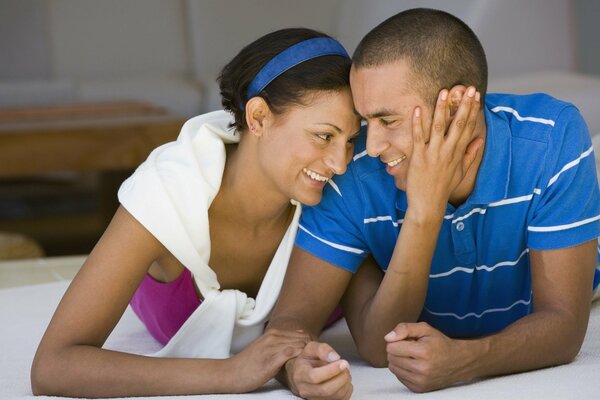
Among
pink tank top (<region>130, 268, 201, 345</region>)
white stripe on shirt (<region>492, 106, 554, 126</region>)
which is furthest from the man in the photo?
pink tank top (<region>130, 268, 201, 345</region>)

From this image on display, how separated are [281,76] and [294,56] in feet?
0.14

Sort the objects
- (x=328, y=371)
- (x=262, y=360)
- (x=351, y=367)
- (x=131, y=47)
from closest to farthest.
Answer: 1. (x=328, y=371)
2. (x=262, y=360)
3. (x=351, y=367)
4. (x=131, y=47)

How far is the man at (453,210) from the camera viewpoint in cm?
170

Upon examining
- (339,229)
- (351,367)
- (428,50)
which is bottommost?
(351,367)

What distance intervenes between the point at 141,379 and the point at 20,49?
3385mm

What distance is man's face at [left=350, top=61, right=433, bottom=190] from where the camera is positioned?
5.59ft

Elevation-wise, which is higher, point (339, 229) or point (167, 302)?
point (339, 229)

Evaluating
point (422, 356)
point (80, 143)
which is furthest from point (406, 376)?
point (80, 143)

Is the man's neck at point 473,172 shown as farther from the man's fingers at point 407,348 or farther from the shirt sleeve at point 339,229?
the man's fingers at point 407,348

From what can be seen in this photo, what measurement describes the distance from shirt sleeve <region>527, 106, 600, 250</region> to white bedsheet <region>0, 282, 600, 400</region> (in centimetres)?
21

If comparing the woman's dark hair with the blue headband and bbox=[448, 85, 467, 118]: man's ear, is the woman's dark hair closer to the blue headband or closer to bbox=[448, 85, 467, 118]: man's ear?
the blue headband

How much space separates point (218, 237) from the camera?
2.00m

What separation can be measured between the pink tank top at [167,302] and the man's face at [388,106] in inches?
18.4

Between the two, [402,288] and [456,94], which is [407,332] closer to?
[402,288]
